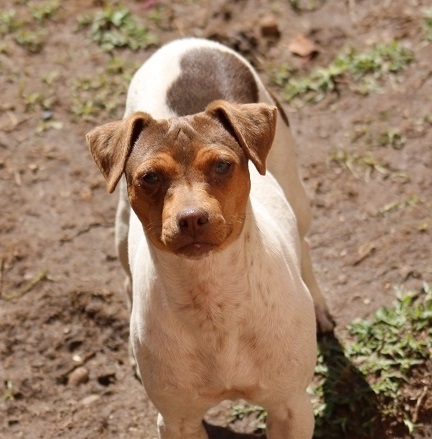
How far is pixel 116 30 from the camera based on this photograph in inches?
315

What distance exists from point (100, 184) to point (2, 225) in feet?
2.35

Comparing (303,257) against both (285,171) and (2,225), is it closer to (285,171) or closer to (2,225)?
(285,171)

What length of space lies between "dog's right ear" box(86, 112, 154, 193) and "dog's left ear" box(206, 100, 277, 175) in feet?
0.98

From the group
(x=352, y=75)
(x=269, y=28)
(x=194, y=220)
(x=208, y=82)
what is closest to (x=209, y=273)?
(x=194, y=220)

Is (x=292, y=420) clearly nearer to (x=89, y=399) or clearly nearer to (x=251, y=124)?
(x=251, y=124)

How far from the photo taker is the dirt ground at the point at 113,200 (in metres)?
5.67

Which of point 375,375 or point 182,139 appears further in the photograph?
point 375,375

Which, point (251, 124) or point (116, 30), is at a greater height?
point (251, 124)

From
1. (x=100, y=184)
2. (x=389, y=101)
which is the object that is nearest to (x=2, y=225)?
(x=100, y=184)

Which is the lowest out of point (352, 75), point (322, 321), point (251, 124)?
point (322, 321)

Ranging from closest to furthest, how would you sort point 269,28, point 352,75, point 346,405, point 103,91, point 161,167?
point 161,167, point 346,405, point 352,75, point 103,91, point 269,28

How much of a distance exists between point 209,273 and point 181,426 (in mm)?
875

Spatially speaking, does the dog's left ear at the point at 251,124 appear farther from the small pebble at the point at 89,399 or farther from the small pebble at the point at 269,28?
the small pebble at the point at 269,28

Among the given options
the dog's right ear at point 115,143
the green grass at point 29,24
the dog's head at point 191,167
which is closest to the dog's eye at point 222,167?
the dog's head at point 191,167
